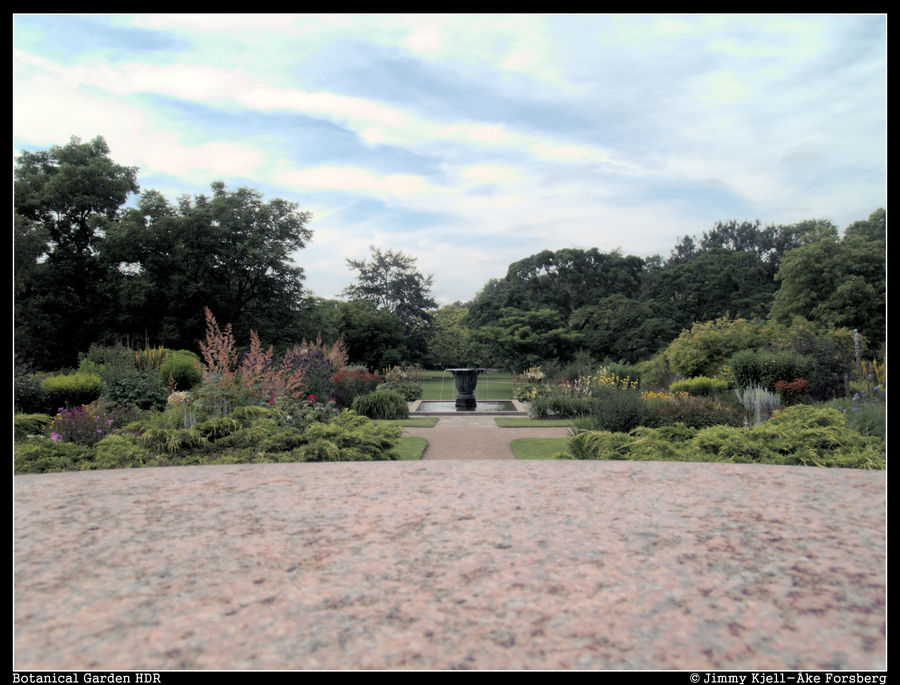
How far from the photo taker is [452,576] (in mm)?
1407

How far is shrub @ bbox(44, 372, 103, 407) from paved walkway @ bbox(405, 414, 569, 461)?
5181mm

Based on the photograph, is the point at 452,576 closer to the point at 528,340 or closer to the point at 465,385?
the point at 465,385

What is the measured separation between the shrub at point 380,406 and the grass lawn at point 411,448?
298cm

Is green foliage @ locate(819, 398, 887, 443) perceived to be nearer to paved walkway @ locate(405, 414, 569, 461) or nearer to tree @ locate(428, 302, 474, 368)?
paved walkway @ locate(405, 414, 569, 461)

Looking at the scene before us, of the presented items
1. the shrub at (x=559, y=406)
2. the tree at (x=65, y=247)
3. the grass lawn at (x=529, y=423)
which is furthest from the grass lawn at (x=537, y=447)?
the tree at (x=65, y=247)

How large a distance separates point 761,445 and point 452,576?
174 inches

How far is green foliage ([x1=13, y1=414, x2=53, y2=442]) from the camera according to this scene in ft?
21.8

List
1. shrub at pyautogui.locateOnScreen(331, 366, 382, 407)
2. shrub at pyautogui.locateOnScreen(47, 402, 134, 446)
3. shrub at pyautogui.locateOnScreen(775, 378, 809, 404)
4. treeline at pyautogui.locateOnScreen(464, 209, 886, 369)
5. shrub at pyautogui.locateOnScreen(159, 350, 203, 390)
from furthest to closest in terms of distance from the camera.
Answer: treeline at pyautogui.locateOnScreen(464, 209, 886, 369)
shrub at pyautogui.locateOnScreen(159, 350, 203, 390)
shrub at pyautogui.locateOnScreen(331, 366, 382, 407)
shrub at pyautogui.locateOnScreen(775, 378, 809, 404)
shrub at pyautogui.locateOnScreen(47, 402, 134, 446)

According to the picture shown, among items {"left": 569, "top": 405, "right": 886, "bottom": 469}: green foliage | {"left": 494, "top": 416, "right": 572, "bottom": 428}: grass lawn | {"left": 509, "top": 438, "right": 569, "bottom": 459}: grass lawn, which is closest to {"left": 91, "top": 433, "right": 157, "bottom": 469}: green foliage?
{"left": 509, "top": 438, "right": 569, "bottom": 459}: grass lawn

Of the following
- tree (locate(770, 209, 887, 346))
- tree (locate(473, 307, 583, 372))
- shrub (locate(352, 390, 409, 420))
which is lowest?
shrub (locate(352, 390, 409, 420))

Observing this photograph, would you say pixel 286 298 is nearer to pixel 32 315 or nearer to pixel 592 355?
pixel 32 315

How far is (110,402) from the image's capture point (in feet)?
28.0

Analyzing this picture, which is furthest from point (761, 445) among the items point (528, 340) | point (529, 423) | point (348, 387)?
point (528, 340)

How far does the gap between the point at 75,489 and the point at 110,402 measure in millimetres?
7059
